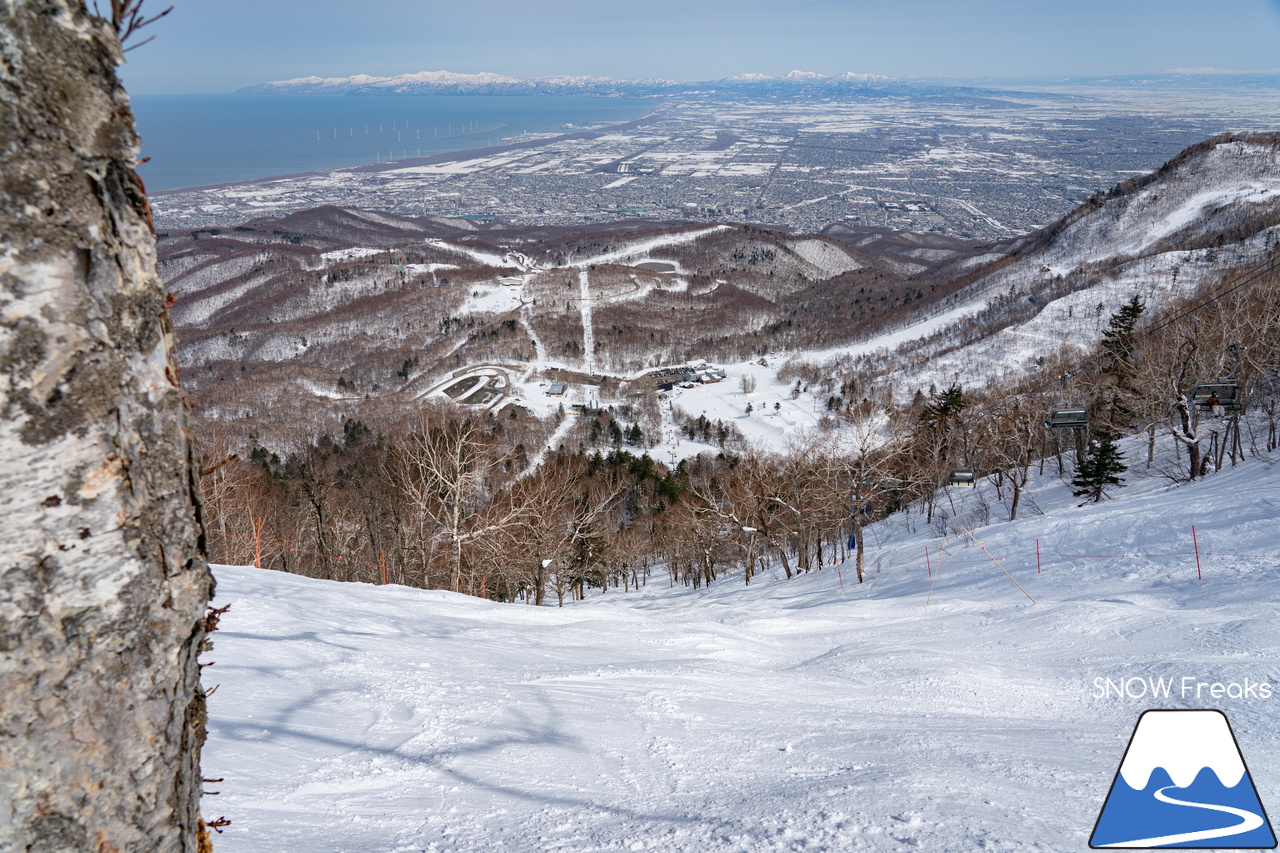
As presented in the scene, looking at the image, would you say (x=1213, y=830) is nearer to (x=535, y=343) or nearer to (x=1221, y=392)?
(x=1221, y=392)

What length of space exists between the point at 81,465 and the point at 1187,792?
482cm

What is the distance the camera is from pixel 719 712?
6375mm

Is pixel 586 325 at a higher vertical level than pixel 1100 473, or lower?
A: lower

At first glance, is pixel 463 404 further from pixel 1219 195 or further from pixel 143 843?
pixel 1219 195

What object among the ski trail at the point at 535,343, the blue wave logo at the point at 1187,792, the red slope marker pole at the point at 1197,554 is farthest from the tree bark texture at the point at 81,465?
the ski trail at the point at 535,343

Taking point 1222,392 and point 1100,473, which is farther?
point 1100,473

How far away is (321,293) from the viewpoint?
17925 cm

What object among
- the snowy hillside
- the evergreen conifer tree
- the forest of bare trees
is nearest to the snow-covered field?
the forest of bare trees

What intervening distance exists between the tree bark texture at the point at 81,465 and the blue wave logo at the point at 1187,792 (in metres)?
4.13

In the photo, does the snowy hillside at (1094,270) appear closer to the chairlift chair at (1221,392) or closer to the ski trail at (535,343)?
the ski trail at (535,343)

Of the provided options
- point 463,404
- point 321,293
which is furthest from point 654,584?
point 321,293

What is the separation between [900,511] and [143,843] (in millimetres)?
39673

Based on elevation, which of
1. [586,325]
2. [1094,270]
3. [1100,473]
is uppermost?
[1094,270]

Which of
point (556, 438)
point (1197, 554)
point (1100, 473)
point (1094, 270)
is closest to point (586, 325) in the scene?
point (556, 438)
